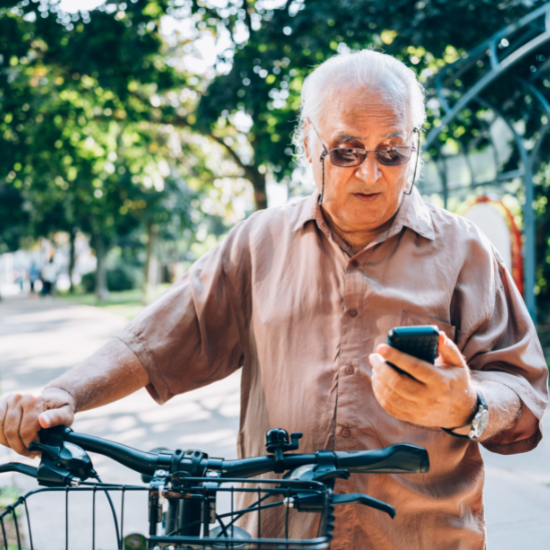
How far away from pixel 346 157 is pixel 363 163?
5cm

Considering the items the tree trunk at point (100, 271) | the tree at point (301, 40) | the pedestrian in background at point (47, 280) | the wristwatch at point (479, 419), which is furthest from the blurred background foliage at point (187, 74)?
the pedestrian in background at point (47, 280)

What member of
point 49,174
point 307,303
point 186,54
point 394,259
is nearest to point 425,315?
point 394,259

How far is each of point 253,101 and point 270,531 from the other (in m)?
6.46

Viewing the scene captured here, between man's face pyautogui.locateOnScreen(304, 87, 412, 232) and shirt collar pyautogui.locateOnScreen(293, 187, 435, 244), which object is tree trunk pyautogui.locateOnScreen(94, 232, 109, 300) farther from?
man's face pyautogui.locateOnScreen(304, 87, 412, 232)

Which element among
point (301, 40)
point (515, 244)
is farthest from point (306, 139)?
point (301, 40)

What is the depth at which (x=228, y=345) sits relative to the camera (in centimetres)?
182

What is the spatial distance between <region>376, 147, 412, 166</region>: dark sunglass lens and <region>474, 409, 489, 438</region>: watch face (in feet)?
2.18

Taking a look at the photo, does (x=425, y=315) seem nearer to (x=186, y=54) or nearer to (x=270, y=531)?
(x=270, y=531)

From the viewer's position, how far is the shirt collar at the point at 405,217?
161cm

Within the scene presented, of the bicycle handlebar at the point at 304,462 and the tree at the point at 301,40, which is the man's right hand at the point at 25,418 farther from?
the tree at the point at 301,40

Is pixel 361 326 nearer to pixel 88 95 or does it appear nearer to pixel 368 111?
pixel 368 111

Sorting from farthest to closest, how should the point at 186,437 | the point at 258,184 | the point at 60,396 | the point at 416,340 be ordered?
the point at 258,184, the point at 186,437, the point at 60,396, the point at 416,340

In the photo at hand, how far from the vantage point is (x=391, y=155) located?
5.01 feet

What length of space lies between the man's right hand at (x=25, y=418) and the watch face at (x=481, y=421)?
958 mm
